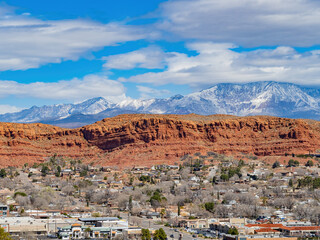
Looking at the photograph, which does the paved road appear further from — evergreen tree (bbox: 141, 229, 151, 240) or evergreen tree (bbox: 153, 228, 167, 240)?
evergreen tree (bbox: 141, 229, 151, 240)

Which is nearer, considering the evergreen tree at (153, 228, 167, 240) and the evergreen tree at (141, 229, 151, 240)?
the evergreen tree at (141, 229, 151, 240)

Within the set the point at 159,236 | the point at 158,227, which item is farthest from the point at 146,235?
the point at 158,227

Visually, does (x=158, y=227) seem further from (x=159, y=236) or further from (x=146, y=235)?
(x=146, y=235)

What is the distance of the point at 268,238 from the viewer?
354ft

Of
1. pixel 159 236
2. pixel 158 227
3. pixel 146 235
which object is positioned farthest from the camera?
pixel 158 227

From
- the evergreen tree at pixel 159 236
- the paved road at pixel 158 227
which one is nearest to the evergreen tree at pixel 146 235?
the evergreen tree at pixel 159 236

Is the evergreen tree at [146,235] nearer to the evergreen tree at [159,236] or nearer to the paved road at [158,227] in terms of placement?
the evergreen tree at [159,236]

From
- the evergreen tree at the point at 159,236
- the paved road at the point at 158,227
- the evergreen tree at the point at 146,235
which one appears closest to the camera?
the evergreen tree at the point at 146,235

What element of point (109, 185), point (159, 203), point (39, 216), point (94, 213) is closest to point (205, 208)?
point (159, 203)

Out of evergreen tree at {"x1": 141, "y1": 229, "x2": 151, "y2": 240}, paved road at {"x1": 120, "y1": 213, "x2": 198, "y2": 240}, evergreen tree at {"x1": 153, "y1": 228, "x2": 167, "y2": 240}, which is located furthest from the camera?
paved road at {"x1": 120, "y1": 213, "x2": 198, "y2": 240}

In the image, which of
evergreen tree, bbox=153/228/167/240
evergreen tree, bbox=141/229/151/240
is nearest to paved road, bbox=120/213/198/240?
evergreen tree, bbox=153/228/167/240

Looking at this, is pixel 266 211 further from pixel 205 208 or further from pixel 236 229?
pixel 236 229

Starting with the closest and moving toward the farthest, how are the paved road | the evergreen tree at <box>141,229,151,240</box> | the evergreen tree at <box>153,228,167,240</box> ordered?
the evergreen tree at <box>141,229,151,240</box> < the evergreen tree at <box>153,228,167,240</box> < the paved road

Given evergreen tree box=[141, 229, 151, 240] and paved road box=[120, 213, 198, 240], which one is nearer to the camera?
evergreen tree box=[141, 229, 151, 240]
